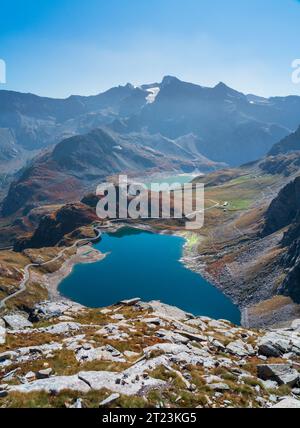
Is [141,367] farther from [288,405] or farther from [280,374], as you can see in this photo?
[280,374]

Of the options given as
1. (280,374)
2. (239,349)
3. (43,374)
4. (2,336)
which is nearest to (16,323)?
(2,336)

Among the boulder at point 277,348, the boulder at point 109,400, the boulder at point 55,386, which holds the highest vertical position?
the boulder at point 109,400

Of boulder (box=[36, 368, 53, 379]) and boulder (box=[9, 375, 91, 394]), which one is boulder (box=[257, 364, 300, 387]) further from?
boulder (box=[36, 368, 53, 379])

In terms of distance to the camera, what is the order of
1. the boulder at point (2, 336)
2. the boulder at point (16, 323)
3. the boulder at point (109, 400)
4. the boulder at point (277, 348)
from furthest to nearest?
the boulder at point (16, 323) → the boulder at point (277, 348) → the boulder at point (2, 336) → the boulder at point (109, 400)

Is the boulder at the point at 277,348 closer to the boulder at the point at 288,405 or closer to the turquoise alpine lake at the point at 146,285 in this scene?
the boulder at the point at 288,405

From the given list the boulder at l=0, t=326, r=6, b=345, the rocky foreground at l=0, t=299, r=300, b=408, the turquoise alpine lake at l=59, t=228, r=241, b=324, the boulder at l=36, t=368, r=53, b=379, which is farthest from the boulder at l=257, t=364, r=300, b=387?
the turquoise alpine lake at l=59, t=228, r=241, b=324

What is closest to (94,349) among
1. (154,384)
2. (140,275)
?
(154,384)

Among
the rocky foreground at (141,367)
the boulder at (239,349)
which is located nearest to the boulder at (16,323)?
the rocky foreground at (141,367)
